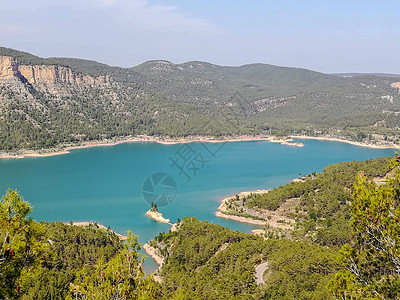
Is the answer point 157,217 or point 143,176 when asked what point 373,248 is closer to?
point 157,217

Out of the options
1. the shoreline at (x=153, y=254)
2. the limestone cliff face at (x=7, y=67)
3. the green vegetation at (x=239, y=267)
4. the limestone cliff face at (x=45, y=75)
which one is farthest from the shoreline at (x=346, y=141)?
the limestone cliff face at (x=7, y=67)

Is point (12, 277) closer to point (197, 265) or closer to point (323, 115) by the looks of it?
point (197, 265)

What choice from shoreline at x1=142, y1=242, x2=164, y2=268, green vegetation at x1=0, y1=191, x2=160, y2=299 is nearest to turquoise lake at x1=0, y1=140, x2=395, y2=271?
shoreline at x1=142, y1=242, x2=164, y2=268

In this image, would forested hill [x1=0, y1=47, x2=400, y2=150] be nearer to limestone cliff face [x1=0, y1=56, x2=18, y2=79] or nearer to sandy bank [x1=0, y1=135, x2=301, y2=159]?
limestone cliff face [x1=0, y1=56, x2=18, y2=79]

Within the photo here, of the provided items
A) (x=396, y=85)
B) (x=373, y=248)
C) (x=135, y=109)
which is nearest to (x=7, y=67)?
(x=135, y=109)

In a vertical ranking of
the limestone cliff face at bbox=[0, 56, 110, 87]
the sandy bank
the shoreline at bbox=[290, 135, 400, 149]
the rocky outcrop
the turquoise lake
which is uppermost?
the limestone cliff face at bbox=[0, 56, 110, 87]

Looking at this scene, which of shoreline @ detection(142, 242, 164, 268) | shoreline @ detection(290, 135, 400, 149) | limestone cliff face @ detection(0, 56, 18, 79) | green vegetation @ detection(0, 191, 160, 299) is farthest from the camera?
limestone cliff face @ detection(0, 56, 18, 79)

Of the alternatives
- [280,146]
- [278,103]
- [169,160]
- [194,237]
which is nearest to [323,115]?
[278,103]

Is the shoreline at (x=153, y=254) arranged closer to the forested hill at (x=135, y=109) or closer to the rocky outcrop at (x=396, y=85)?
the forested hill at (x=135, y=109)
